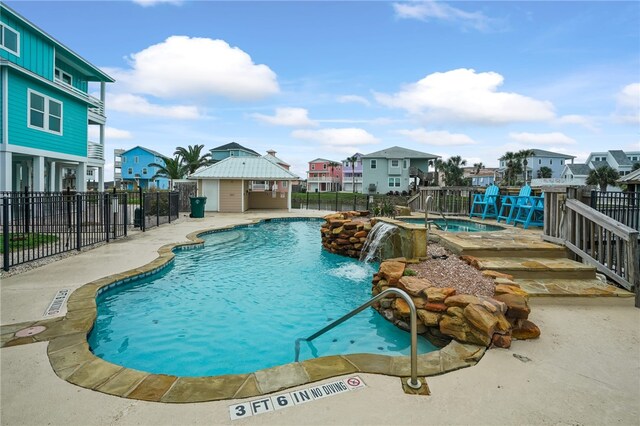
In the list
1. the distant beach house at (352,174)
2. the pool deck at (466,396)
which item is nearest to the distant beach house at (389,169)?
the distant beach house at (352,174)

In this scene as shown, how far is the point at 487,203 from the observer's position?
1129 centimetres

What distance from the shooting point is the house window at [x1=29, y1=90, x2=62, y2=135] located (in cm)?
1305

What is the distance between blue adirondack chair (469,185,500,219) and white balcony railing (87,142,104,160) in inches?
732

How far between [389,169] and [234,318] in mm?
40015

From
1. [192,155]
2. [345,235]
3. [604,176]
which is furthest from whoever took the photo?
[604,176]

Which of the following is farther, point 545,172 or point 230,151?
point 545,172

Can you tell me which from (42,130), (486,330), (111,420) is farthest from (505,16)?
(42,130)

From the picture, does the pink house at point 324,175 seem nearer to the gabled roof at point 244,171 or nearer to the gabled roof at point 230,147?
the gabled roof at point 230,147

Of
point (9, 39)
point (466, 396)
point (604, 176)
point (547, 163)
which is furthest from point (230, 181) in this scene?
point (547, 163)

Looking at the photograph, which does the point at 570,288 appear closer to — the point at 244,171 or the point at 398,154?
the point at 244,171

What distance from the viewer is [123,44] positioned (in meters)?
13.1

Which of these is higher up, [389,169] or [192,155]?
[389,169]

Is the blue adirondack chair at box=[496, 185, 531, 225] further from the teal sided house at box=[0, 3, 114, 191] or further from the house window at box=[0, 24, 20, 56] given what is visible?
the house window at box=[0, 24, 20, 56]

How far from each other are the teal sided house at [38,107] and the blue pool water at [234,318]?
950cm
